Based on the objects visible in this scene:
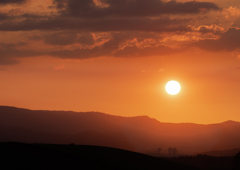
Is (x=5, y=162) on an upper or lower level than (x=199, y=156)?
lower

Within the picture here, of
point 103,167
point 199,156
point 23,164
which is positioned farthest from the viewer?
point 199,156

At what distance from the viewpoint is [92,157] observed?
288 feet

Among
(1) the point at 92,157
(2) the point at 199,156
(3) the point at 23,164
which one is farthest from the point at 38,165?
(2) the point at 199,156

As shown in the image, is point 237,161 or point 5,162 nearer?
point 5,162

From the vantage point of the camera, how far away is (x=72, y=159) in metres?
78.6

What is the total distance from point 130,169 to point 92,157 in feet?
37.4

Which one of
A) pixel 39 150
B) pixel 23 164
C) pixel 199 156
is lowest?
pixel 23 164

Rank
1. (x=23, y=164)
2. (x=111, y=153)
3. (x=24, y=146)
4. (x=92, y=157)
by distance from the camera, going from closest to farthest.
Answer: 1. (x=23, y=164)
2. (x=24, y=146)
3. (x=92, y=157)
4. (x=111, y=153)

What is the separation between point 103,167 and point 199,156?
224 feet

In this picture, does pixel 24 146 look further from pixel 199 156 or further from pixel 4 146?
pixel 199 156

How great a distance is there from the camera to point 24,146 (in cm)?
8169

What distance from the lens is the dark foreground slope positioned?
230 ft

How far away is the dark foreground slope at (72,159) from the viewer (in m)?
70.1

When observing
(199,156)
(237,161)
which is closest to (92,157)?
(237,161)
